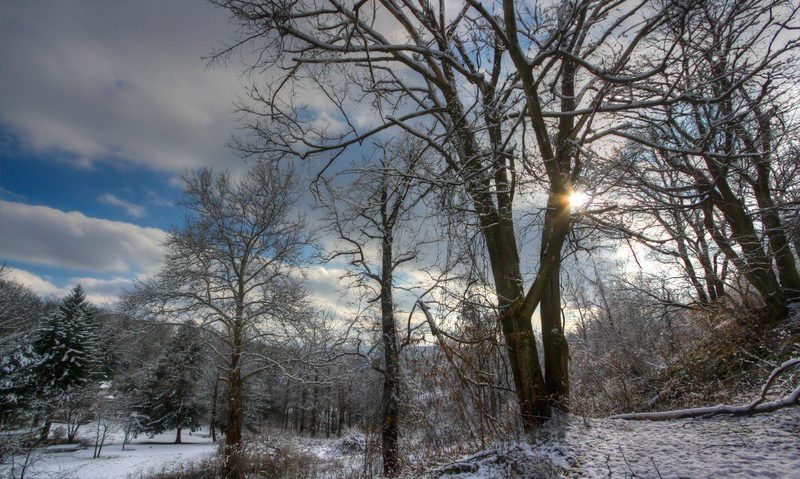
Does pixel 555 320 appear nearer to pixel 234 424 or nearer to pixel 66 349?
pixel 234 424

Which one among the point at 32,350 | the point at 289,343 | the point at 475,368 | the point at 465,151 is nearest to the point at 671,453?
the point at 475,368

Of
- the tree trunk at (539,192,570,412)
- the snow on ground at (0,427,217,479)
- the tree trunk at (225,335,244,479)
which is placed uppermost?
the tree trunk at (539,192,570,412)

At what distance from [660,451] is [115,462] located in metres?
28.7

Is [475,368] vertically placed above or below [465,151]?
below

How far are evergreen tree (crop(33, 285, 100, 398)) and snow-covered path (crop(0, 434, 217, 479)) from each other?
495 centimetres

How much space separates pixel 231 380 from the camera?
11.0m

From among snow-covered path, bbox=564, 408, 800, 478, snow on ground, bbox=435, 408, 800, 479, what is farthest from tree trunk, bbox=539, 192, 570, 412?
snow-covered path, bbox=564, 408, 800, 478

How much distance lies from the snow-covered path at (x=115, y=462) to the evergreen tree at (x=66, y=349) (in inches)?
195

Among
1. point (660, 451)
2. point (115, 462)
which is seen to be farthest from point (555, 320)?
point (115, 462)

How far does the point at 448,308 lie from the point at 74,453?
104ft

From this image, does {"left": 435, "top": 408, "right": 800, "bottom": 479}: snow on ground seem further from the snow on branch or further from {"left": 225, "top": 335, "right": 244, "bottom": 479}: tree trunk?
{"left": 225, "top": 335, "right": 244, "bottom": 479}: tree trunk

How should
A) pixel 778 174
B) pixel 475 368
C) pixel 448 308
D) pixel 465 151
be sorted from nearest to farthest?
pixel 475 368, pixel 448 308, pixel 465 151, pixel 778 174

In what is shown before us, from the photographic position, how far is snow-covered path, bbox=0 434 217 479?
594 inches

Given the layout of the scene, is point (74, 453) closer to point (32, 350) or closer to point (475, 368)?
point (32, 350)
